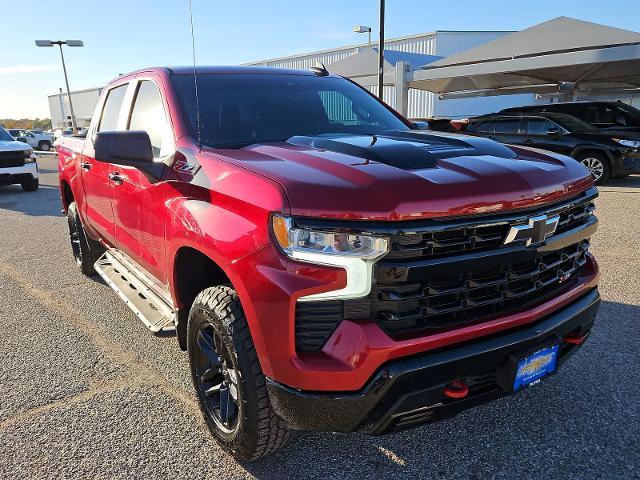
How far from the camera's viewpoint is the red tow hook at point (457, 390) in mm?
1958

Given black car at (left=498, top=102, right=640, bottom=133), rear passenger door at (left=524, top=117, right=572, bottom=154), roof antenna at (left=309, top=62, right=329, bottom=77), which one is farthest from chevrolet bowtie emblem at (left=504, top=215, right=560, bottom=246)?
black car at (left=498, top=102, right=640, bottom=133)

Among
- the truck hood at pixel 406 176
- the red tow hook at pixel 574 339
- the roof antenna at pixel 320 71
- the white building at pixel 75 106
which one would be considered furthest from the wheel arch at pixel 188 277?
the white building at pixel 75 106

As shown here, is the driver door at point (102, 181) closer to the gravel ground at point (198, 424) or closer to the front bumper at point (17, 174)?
the gravel ground at point (198, 424)

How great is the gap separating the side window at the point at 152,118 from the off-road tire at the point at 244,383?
0.99 m

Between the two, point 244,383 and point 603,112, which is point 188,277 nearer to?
point 244,383

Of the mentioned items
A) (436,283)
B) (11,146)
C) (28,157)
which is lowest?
(28,157)

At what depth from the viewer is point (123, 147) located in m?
2.54

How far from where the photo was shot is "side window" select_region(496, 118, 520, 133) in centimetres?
1175

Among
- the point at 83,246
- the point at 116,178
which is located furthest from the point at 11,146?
the point at 116,178

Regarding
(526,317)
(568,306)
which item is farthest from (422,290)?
(568,306)

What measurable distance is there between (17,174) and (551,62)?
1431cm

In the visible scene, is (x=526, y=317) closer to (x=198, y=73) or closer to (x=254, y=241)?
(x=254, y=241)

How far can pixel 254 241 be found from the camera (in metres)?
1.92

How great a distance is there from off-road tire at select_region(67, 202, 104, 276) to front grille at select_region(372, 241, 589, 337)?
389 cm
